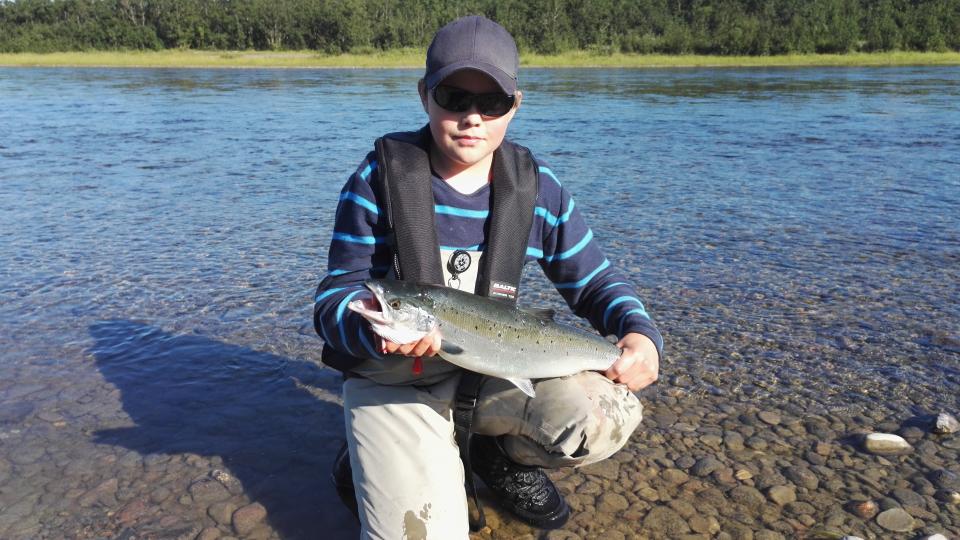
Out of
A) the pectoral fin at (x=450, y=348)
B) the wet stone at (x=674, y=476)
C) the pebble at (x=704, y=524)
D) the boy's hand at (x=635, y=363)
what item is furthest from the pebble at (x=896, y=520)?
the pectoral fin at (x=450, y=348)

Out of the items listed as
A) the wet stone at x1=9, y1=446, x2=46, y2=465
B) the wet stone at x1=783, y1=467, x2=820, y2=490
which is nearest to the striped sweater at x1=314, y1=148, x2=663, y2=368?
the wet stone at x1=783, y1=467, x2=820, y2=490

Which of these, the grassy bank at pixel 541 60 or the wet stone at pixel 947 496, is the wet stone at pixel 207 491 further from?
the grassy bank at pixel 541 60

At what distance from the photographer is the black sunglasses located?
134 inches

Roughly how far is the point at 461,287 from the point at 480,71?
966mm

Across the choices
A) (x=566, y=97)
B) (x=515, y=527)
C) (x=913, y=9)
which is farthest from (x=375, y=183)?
(x=913, y=9)

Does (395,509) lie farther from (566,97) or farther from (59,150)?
(566,97)

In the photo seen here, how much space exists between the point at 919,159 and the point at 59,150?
1572 centimetres

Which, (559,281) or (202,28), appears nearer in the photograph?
(559,281)

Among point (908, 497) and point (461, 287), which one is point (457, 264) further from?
point (908, 497)

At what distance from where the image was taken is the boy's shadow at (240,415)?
384cm

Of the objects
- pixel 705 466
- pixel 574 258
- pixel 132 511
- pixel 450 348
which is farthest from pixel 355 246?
pixel 705 466

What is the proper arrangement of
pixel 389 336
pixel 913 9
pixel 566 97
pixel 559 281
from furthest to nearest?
pixel 913 9, pixel 566 97, pixel 559 281, pixel 389 336

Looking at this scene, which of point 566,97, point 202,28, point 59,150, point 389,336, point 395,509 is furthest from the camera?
point 202,28

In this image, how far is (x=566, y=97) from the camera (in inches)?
1196
